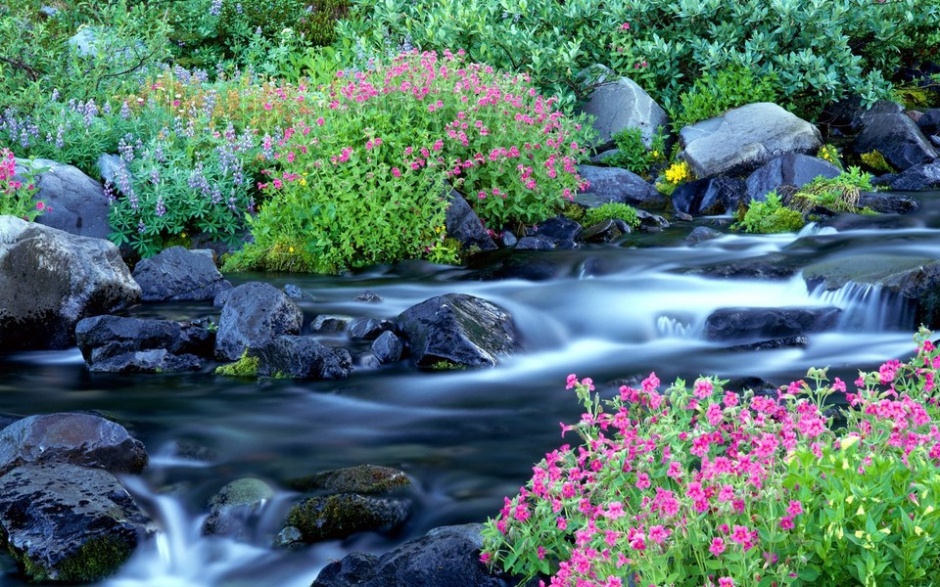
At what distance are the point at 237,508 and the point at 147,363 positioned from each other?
284 cm

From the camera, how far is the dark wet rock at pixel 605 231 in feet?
37.7

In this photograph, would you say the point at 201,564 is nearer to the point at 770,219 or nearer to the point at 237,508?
the point at 237,508

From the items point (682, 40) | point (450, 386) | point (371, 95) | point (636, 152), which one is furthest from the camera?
point (682, 40)

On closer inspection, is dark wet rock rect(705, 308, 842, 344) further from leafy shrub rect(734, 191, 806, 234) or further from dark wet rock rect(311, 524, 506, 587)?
dark wet rock rect(311, 524, 506, 587)

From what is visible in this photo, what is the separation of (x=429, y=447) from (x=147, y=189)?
6502 mm

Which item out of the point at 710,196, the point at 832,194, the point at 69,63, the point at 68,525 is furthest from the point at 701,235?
the point at 69,63

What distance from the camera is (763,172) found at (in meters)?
13.1

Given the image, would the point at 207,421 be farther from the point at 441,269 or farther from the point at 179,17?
the point at 179,17

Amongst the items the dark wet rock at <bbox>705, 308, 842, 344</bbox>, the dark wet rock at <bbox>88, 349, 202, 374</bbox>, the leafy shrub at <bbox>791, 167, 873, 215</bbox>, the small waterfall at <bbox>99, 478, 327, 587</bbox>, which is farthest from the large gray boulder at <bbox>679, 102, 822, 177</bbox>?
the small waterfall at <bbox>99, 478, 327, 587</bbox>

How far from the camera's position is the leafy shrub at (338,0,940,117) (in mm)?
15031

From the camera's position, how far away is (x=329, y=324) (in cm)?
844

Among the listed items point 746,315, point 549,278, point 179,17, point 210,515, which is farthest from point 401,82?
point 179,17

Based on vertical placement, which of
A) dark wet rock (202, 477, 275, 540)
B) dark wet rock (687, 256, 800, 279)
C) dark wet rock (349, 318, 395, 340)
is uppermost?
dark wet rock (687, 256, 800, 279)

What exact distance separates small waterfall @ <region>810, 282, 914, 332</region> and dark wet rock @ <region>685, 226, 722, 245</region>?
2.86m
